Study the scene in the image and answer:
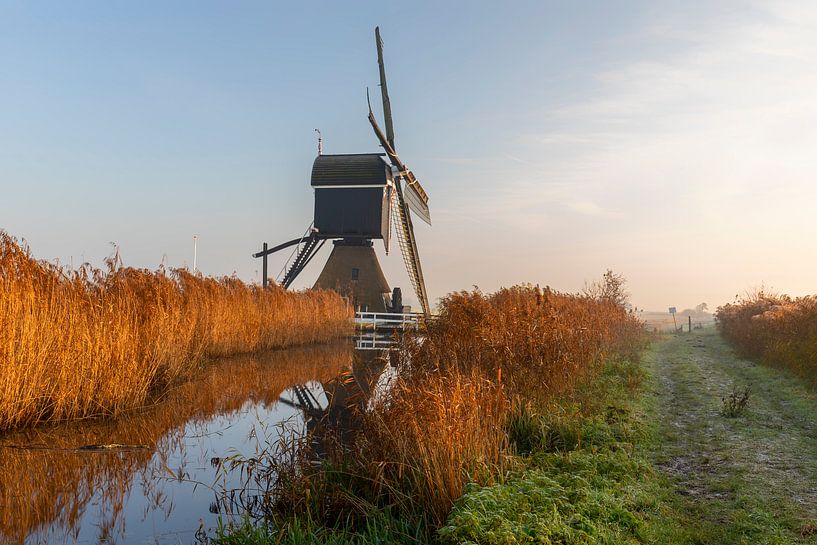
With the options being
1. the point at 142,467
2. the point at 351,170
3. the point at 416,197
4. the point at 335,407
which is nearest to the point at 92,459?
the point at 142,467

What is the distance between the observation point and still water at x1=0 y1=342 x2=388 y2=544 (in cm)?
541

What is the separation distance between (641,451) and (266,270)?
26.6m

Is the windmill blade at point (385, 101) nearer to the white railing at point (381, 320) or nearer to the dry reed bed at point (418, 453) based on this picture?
Result: the white railing at point (381, 320)

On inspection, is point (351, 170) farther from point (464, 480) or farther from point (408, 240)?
point (464, 480)

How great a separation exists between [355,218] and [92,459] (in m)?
25.3

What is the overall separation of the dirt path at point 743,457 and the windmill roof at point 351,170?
67.6 ft

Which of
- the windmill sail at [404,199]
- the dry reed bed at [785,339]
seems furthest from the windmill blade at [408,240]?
the dry reed bed at [785,339]

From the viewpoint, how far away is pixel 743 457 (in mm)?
7449

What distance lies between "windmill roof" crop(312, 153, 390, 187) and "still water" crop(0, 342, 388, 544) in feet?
69.3

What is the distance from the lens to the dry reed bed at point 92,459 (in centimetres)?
559

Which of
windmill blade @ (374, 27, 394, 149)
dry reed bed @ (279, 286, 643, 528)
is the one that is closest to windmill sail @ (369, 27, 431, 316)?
windmill blade @ (374, 27, 394, 149)

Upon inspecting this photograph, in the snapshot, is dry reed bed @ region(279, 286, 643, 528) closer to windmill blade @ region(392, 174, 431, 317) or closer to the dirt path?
the dirt path

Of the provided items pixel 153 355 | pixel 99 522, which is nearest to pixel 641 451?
pixel 99 522

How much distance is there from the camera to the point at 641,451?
7516mm
